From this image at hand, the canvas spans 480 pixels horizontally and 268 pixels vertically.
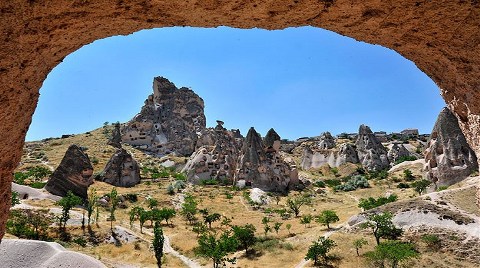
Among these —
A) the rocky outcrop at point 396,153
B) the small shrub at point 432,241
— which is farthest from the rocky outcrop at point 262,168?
the small shrub at point 432,241

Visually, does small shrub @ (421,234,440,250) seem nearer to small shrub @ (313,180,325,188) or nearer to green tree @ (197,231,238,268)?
green tree @ (197,231,238,268)

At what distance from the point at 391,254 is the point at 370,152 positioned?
204 ft

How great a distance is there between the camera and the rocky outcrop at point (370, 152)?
265 feet

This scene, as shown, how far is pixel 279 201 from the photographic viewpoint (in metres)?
54.6

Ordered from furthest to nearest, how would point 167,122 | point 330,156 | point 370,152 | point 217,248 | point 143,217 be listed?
1. point 167,122
2. point 330,156
3. point 370,152
4. point 143,217
5. point 217,248

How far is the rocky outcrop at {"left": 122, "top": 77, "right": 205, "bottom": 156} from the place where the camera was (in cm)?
10106

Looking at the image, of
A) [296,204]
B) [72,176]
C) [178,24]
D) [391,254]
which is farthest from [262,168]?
[178,24]

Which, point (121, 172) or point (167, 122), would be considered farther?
point (167, 122)

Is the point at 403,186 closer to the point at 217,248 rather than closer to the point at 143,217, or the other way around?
the point at 217,248

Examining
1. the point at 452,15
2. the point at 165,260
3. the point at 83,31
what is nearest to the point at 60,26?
the point at 83,31

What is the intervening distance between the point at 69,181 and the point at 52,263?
2536 cm

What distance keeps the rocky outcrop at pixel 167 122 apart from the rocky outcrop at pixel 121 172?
3532 cm

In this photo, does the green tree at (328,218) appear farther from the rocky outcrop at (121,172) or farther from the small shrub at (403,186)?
the rocky outcrop at (121,172)

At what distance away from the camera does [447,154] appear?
4669cm
